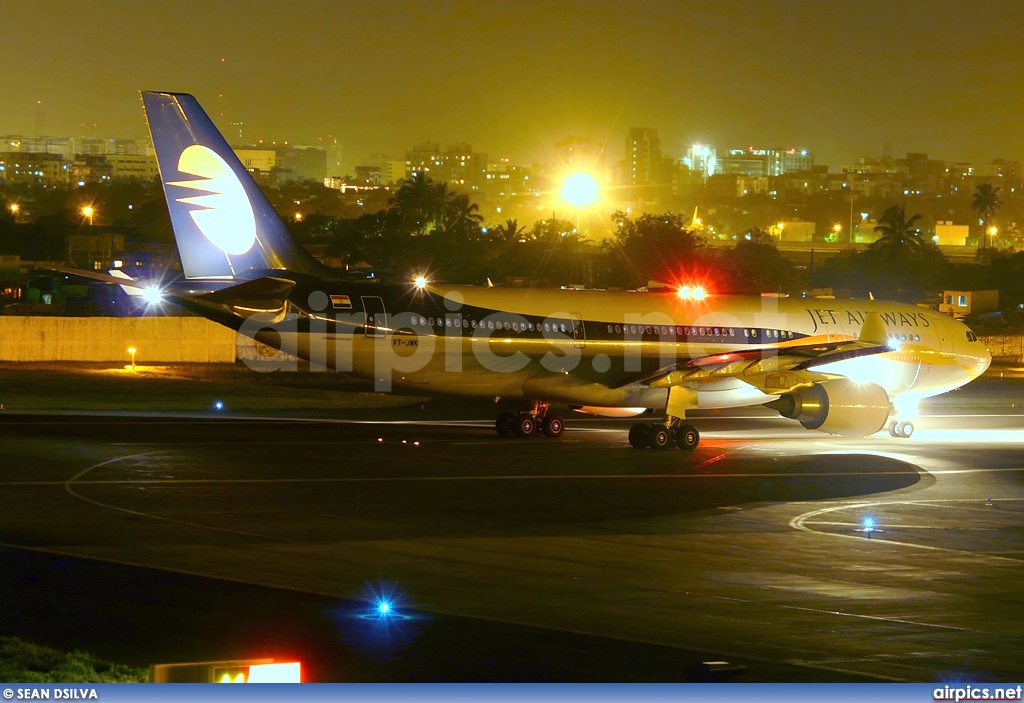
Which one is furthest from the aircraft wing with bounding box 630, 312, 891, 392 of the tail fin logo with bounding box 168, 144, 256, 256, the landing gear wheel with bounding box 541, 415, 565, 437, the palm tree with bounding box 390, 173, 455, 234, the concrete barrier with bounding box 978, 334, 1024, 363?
the palm tree with bounding box 390, 173, 455, 234

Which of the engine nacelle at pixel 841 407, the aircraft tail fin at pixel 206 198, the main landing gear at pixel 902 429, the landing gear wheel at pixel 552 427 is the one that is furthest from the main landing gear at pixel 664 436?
the aircraft tail fin at pixel 206 198

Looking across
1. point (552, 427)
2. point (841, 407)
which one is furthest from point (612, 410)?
point (841, 407)

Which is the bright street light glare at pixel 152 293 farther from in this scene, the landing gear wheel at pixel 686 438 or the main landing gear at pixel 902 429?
the main landing gear at pixel 902 429

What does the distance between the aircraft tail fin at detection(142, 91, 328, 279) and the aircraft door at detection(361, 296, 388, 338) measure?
7.77 feet

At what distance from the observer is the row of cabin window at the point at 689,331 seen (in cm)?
3167

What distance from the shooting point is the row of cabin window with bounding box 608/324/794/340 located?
31672mm

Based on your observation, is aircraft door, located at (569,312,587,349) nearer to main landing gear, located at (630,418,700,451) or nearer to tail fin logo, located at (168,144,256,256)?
main landing gear, located at (630,418,700,451)

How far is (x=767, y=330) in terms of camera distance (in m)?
34.1

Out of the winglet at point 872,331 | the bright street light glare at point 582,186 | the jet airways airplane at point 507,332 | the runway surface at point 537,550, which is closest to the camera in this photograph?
the runway surface at point 537,550

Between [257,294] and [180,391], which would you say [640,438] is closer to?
[257,294]

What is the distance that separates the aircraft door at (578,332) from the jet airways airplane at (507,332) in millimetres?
39

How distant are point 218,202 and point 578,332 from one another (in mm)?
9215

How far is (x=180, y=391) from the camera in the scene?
142ft

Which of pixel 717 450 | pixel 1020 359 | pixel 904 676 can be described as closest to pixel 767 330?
pixel 717 450
